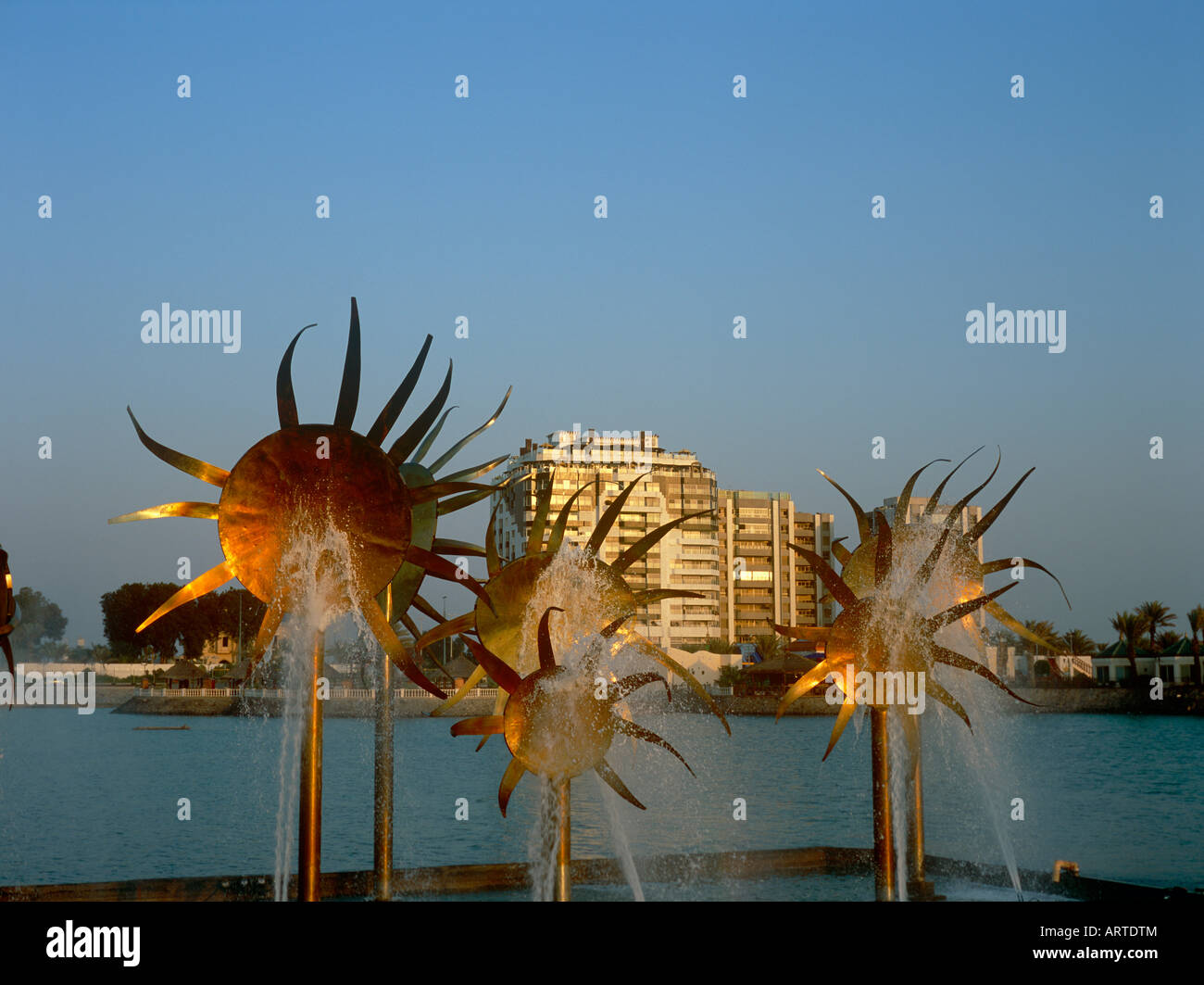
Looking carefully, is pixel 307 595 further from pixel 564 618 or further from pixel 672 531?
pixel 672 531

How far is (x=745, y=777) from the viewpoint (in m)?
65.1

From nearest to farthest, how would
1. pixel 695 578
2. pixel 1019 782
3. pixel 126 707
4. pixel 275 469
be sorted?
1. pixel 275 469
2. pixel 1019 782
3. pixel 126 707
4. pixel 695 578

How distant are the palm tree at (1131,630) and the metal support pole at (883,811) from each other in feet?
366

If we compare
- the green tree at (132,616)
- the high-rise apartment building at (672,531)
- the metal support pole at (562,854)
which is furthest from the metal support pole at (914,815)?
the high-rise apartment building at (672,531)

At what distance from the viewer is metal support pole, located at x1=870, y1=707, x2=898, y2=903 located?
13.5m

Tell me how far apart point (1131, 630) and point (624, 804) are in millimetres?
85241

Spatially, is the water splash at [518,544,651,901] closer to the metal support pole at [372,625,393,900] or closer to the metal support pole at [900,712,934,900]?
the metal support pole at [372,625,393,900]

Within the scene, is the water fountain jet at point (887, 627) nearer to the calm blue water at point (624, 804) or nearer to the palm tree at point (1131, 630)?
the calm blue water at point (624, 804)

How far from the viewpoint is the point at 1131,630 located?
116000mm

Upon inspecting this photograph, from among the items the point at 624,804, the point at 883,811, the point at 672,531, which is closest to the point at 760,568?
the point at 672,531

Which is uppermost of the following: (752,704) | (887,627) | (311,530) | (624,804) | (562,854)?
(311,530)

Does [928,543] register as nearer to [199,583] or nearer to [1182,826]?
[199,583]
